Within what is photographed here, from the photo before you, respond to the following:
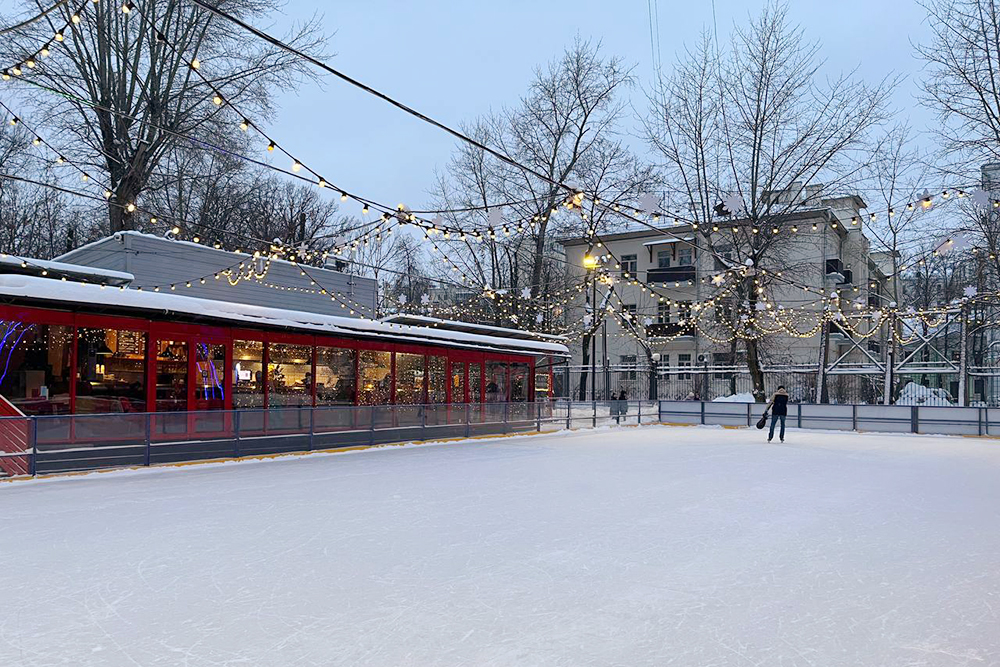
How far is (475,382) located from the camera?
72.6 feet

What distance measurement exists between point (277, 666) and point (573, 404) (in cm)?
2065

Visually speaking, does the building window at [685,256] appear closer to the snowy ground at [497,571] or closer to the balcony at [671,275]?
the balcony at [671,275]

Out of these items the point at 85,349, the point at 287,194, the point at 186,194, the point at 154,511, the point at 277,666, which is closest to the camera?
the point at 277,666

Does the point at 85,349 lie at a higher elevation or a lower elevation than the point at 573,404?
higher

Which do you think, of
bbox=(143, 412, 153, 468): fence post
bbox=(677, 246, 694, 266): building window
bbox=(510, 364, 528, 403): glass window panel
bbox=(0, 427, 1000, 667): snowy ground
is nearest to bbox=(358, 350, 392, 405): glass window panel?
bbox=(510, 364, 528, 403): glass window panel

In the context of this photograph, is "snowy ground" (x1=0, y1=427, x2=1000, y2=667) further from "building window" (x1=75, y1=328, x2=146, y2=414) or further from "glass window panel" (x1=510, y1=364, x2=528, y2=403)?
"glass window panel" (x1=510, y1=364, x2=528, y2=403)

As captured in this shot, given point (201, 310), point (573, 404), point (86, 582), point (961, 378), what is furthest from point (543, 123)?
point (86, 582)

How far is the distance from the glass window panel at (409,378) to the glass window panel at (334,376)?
1638 millimetres

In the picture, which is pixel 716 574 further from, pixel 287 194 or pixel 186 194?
pixel 287 194

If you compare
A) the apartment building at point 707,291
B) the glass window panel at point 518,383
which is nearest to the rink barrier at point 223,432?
the glass window panel at point 518,383

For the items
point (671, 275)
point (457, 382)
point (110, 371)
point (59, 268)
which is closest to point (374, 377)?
point (457, 382)

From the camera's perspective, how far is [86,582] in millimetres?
5559

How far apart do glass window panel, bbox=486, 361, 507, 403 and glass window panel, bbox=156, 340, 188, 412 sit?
976 cm

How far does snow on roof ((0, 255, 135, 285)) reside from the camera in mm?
14219
